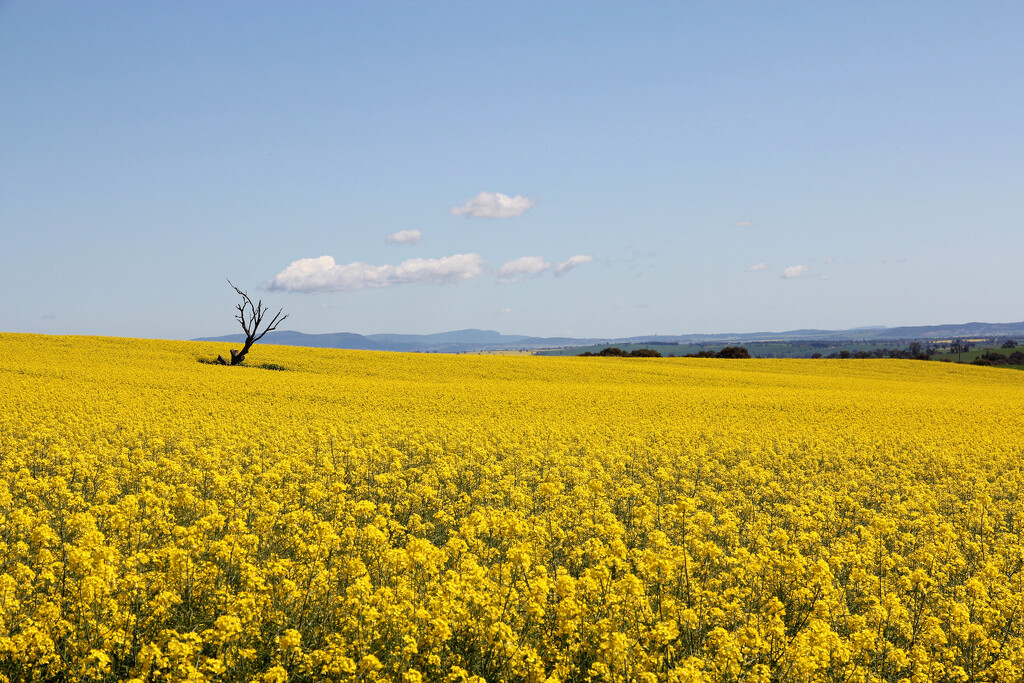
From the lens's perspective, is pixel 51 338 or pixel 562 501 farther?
pixel 51 338

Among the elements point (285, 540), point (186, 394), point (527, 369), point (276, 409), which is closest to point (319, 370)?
point (527, 369)

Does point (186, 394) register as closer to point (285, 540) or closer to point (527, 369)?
point (285, 540)

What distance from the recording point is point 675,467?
50.0ft

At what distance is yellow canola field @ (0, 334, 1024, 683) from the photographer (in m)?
5.68

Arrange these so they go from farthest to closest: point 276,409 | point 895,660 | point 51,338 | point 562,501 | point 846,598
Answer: point 51,338, point 276,409, point 562,501, point 846,598, point 895,660

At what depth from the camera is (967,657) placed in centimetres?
684

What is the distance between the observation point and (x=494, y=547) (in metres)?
8.88

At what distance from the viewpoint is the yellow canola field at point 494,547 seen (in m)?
5.68

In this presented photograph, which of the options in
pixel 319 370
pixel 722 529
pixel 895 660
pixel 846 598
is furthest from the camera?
pixel 319 370

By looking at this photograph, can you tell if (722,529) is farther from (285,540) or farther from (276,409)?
(276,409)

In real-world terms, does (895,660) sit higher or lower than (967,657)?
higher

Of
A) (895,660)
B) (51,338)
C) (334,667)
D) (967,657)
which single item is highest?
(51,338)

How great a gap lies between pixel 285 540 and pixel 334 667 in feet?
Result: 12.7

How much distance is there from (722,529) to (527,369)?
3548 cm
